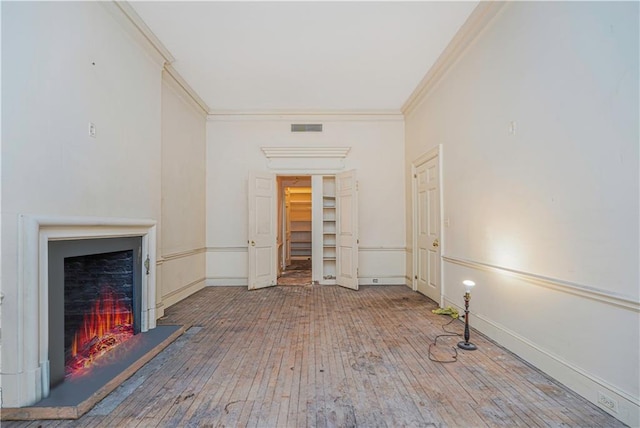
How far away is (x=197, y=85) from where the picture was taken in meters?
4.93

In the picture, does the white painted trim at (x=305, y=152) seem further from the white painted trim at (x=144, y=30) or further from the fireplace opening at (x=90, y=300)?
the fireplace opening at (x=90, y=300)

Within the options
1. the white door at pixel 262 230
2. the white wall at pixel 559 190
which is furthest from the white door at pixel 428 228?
the white door at pixel 262 230

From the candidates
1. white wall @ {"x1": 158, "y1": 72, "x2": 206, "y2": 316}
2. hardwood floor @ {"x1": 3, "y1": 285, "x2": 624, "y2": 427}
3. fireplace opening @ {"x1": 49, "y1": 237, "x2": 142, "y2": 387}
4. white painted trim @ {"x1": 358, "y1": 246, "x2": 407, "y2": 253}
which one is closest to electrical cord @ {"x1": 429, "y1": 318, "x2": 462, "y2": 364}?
hardwood floor @ {"x1": 3, "y1": 285, "x2": 624, "y2": 427}

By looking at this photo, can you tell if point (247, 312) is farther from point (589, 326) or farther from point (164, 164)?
point (589, 326)

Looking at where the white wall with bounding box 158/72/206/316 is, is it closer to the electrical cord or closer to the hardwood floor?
the hardwood floor

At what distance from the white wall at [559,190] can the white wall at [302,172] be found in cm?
246

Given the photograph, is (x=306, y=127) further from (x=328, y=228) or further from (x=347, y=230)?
(x=347, y=230)

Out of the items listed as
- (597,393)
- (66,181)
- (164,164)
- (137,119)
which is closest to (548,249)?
(597,393)

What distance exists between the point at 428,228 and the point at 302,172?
101 inches

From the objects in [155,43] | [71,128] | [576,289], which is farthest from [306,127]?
[576,289]

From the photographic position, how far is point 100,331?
2943 mm

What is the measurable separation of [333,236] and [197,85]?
3668mm

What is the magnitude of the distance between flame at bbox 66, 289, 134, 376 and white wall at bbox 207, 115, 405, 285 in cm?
282

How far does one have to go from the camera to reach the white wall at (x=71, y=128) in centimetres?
196
